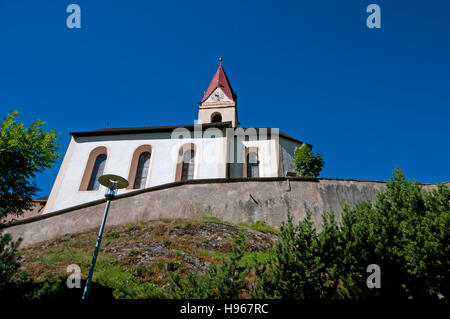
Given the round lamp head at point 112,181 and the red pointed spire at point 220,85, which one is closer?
the round lamp head at point 112,181

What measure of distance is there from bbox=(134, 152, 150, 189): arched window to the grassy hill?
7.46 m

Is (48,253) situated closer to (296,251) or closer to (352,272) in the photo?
(296,251)

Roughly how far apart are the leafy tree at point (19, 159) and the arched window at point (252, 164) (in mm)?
13153

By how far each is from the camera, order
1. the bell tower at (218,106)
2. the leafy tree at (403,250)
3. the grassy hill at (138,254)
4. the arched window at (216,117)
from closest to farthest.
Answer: the leafy tree at (403,250) → the grassy hill at (138,254) → the bell tower at (218,106) → the arched window at (216,117)

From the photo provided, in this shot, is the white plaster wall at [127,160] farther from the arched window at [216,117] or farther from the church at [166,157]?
the arched window at [216,117]

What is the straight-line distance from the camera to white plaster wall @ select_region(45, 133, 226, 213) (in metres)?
19.8

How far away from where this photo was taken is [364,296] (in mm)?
6777

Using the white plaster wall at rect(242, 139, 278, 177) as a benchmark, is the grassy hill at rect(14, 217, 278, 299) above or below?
below

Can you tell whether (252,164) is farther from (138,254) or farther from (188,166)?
(138,254)

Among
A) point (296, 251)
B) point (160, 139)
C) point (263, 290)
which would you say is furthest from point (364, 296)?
point (160, 139)

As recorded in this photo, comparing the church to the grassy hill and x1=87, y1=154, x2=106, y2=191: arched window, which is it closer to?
x1=87, y1=154, x2=106, y2=191: arched window

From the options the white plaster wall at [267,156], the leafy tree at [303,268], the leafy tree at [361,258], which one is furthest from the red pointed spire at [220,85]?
the leafy tree at [303,268]

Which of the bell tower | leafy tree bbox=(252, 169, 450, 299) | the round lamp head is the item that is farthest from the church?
leafy tree bbox=(252, 169, 450, 299)

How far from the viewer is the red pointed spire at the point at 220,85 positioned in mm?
36153
